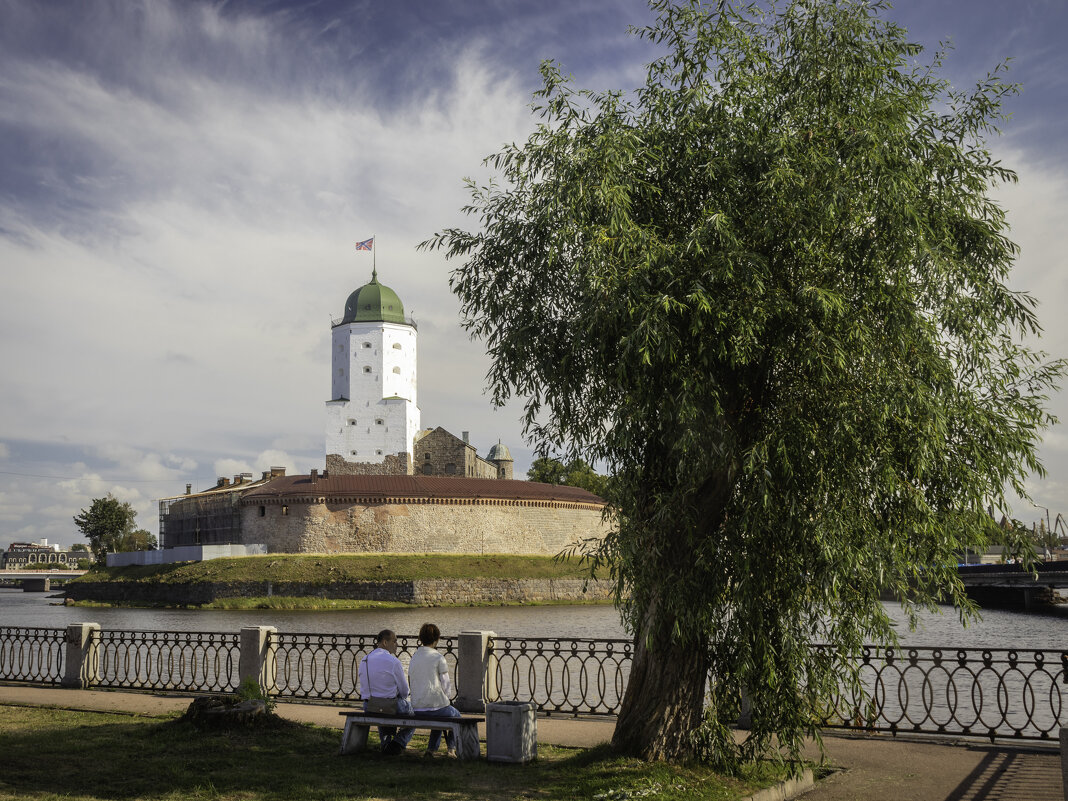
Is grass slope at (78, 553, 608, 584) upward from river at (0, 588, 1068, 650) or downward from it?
upward

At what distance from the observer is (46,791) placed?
8.16 metres

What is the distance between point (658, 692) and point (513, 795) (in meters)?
1.75

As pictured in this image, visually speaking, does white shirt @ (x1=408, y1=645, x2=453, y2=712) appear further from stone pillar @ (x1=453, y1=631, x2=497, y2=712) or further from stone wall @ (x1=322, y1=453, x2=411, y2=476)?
stone wall @ (x1=322, y1=453, x2=411, y2=476)

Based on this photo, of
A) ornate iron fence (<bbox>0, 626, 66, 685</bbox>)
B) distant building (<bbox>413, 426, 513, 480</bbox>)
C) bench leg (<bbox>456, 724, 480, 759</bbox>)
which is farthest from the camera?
distant building (<bbox>413, 426, 513, 480</bbox>)

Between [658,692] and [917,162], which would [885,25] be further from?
[658,692]

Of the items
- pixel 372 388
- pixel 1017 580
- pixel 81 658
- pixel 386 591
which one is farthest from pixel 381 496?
pixel 81 658

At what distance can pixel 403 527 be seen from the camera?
2660 inches

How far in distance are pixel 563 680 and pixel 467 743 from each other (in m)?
3.94

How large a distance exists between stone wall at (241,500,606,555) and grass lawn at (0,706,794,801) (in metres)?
56.7

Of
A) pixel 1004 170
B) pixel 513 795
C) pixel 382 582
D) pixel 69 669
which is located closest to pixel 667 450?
pixel 513 795

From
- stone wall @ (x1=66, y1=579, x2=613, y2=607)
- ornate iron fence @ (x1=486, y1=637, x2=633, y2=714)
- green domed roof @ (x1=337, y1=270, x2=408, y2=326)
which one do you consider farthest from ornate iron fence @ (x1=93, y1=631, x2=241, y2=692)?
green domed roof @ (x1=337, y1=270, x2=408, y2=326)

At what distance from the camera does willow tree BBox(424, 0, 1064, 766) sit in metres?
8.15

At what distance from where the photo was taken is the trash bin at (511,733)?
30.0 ft

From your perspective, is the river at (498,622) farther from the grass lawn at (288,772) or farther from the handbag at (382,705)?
the handbag at (382,705)
